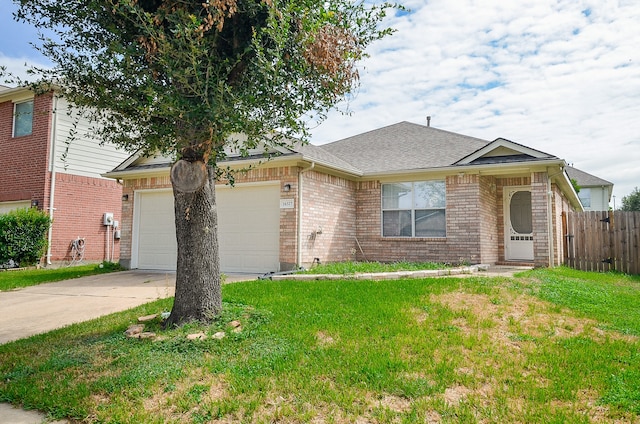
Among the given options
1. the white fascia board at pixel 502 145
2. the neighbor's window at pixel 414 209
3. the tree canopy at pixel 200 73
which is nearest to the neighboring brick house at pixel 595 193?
the white fascia board at pixel 502 145

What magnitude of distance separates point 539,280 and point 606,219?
21.8 feet

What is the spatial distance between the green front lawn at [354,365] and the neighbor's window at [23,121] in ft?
39.6

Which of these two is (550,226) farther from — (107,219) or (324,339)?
(107,219)

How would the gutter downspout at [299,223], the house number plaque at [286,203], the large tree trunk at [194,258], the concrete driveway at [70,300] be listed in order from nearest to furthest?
the large tree trunk at [194,258] < the concrete driveway at [70,300] < the gutter downspout at [299,223] < the house number plaque at [286,203]

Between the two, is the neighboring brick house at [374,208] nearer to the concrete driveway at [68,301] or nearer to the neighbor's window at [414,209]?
the neighbor's window at [414,209]

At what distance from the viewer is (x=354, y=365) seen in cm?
397

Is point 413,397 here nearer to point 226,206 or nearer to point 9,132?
point 226,206

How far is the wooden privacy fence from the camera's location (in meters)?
12.4

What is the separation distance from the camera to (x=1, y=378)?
4148mm

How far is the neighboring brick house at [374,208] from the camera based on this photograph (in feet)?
36.0

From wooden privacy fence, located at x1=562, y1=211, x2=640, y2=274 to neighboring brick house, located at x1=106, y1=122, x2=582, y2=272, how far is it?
1.95 ft

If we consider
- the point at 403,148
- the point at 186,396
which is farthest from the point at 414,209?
the point at 186,396

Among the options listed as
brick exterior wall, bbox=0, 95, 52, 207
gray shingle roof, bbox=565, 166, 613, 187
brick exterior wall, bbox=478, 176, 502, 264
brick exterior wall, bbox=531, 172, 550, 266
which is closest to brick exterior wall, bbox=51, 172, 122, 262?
brick exterior wall, bbox=0, 95, 52, 207

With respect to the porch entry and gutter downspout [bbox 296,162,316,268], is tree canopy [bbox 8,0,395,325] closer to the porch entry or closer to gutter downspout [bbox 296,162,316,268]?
gutter downspout [bbox 296,162,316,268]
